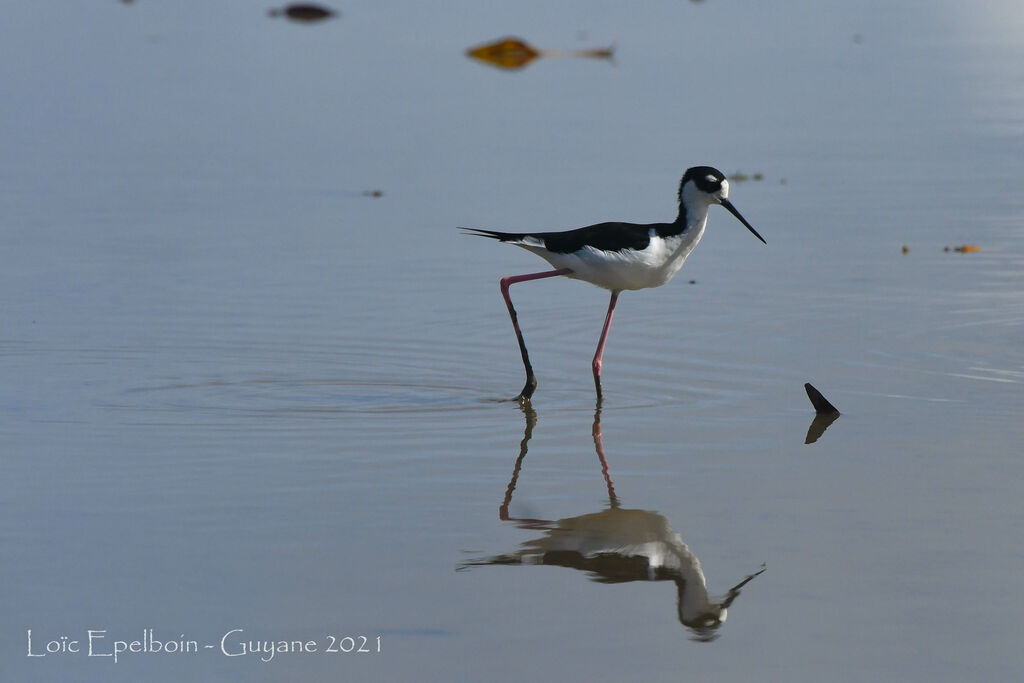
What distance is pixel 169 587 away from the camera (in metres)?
5.22

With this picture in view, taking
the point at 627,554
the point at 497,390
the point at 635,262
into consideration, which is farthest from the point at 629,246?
the point at 627,554

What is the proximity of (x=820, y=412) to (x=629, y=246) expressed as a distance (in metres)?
1.30

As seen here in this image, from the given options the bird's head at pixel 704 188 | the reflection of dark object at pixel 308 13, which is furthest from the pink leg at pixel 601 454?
the reflection of dark object at pixel 308 13

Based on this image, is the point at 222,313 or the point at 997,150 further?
the point at 997,150

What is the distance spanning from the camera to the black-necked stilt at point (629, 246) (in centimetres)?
814

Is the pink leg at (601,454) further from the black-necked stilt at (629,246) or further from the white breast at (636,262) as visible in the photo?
the white breast at (636,262)

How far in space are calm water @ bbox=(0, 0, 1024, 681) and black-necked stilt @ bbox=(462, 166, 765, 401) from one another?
1.68 feet

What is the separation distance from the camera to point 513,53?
22.1 meters

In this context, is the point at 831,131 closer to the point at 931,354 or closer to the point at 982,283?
the point at 982,283

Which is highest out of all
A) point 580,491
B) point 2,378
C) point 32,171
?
point 32,171

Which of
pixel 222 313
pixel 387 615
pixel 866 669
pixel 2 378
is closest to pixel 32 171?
pixel 222 313

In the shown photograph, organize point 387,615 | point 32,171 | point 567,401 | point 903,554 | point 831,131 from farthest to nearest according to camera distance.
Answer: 1. point 831,131
2. point 32,171
3. point 567,401
4. point 903,554
5. point 387,615

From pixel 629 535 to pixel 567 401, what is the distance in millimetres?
2253

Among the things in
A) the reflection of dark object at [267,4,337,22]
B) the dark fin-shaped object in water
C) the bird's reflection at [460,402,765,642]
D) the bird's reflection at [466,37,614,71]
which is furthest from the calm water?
the reflection of dark object at [267,4,337,22]
